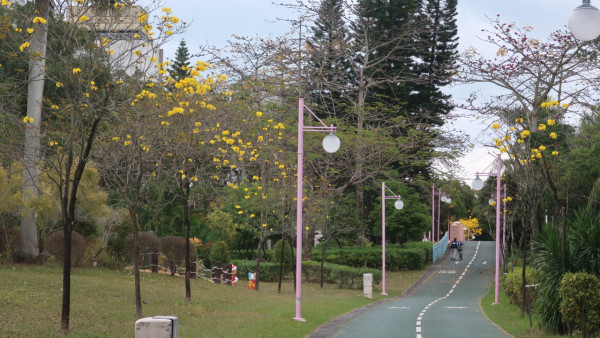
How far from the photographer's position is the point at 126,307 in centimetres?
1700

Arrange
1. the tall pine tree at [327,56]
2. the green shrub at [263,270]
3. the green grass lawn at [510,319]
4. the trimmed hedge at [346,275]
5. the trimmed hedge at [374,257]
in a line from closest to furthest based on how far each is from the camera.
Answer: the green grass lawn at [510,319] → the trimmed hedge at [346,275] → the green shrub at [263,270] → the tall pine tree at [327,56] → the trimmed hedge at [374,257]

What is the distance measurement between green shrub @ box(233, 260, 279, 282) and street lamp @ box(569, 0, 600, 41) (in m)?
31.6

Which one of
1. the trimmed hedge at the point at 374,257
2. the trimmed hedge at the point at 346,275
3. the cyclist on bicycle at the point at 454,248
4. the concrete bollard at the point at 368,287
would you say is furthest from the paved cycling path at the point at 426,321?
the cyclist on bicycle at the point at 454,248

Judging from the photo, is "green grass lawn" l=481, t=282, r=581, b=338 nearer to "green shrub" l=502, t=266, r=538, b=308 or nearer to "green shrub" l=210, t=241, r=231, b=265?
"green shrub" l=502, t=266, r=538, b=308

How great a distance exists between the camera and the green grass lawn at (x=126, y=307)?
13.9m

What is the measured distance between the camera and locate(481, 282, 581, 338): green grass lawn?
1695 centimetres

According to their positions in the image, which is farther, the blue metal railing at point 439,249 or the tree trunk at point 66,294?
the blue metal railing at point 439,249

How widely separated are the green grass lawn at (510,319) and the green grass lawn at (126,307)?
195 inches

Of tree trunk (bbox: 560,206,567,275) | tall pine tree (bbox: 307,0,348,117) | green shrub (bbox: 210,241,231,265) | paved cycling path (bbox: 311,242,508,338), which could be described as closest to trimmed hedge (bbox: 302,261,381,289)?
paved cycling path (bbox: 311,242,508,338)

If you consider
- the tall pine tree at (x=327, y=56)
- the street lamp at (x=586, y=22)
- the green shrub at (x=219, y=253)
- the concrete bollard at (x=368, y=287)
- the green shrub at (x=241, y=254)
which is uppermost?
the tall pine tree at (x=327, y=56)

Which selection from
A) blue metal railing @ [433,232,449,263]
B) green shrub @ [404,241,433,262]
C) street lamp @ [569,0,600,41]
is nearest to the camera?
street lamp @ [569,0,600,41]

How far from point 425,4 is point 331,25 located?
10.9 metres

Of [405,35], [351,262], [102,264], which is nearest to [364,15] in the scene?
[405,35]

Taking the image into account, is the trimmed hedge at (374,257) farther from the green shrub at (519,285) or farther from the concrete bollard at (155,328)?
the concrete bollard at (155,328)
